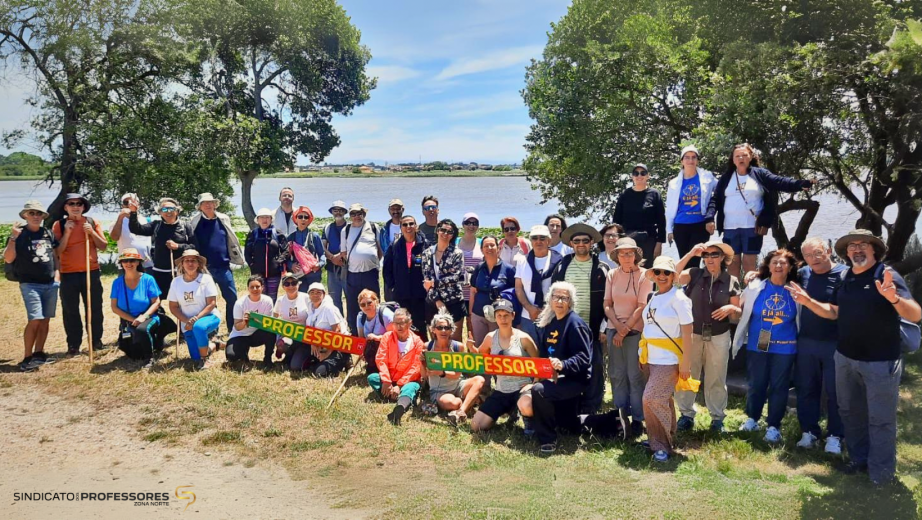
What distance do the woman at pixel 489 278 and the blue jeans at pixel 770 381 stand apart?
2707 millimetres

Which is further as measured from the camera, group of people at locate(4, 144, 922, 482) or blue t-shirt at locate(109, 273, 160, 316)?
blue t-shirt at locate(109, 273, 160, 316)

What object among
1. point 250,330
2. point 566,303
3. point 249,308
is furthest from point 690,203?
point 250,330

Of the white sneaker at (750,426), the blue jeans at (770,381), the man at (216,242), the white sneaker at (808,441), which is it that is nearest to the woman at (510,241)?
the blue jeans at (770,381)

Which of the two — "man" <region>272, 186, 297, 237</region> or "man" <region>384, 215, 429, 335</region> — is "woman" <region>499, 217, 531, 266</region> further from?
"man" <region>272, 186, 297, 237</region>

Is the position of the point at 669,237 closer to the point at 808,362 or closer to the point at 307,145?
the point at 808,362

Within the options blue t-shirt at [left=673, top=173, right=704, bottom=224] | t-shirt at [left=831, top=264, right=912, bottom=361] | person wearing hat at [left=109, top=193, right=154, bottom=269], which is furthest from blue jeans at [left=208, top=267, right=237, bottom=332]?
t-shirt at [left=831, top=264, right=912, bottom=361]

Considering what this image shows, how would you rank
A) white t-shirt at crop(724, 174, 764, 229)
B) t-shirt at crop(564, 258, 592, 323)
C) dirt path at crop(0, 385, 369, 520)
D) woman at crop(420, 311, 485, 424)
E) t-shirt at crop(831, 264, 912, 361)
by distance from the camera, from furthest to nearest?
white t-shirt at crop(724, 174, 764, 229), woman at crop(420, 311, 485, 424), t-shirt at crop(564, 258, 592, 323), t-shirt at crop(831, 264, 912, 361), dirt path at crop(0, 385, 369, 520)

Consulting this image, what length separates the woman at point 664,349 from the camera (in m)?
5.82

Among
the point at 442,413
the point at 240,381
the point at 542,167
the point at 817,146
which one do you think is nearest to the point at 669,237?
the point at 442,413

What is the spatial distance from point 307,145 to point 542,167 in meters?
14.9

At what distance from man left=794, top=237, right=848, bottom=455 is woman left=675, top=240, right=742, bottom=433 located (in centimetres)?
66

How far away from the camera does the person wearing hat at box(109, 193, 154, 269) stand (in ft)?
30.3

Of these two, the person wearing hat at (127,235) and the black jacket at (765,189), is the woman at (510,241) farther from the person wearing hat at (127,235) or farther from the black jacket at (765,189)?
the person wearing hat at (127,235)

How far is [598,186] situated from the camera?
1452cm
